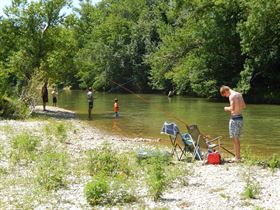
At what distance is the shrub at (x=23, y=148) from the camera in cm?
1255

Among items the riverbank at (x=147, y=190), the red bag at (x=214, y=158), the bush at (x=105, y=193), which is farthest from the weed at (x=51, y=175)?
the red bag at (x=214, y=158)

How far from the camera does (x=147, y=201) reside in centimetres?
859

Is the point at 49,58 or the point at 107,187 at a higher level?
the point at 49,58

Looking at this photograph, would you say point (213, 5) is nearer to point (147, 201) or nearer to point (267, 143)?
point (267, 143)

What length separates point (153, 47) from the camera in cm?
6969

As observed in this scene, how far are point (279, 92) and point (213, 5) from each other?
1093cm

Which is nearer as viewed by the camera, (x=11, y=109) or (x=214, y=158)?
(x=214, y=158)

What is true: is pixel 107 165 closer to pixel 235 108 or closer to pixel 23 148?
pixel 23 148

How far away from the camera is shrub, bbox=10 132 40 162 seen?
1255 cm

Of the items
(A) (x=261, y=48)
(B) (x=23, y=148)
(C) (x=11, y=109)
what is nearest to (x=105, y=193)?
(B) (x=23, y=148)

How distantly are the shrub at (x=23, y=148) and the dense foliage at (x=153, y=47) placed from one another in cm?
1112

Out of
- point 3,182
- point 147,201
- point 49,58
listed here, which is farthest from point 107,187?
point 49,58

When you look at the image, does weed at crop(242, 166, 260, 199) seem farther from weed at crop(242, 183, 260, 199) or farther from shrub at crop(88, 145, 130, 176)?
shrub at crop(88, 145, 130, 176)

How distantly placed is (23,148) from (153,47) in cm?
5721
